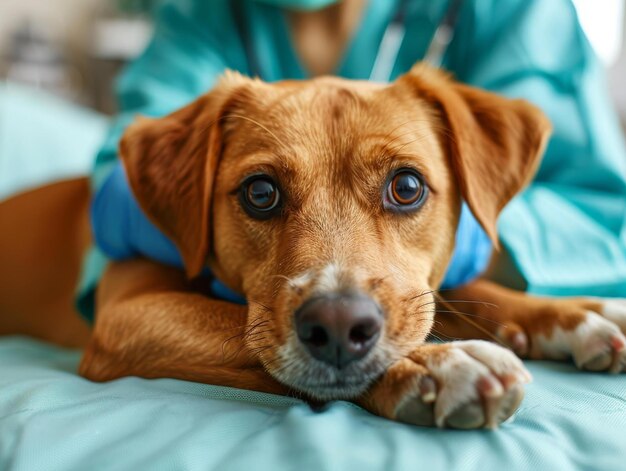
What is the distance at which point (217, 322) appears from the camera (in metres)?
1.54

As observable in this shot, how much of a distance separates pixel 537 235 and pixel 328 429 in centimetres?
126

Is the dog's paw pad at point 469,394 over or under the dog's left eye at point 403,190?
under

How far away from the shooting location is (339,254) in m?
1.34

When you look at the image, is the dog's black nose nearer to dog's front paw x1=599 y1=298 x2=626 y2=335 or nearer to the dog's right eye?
the dog's right eye

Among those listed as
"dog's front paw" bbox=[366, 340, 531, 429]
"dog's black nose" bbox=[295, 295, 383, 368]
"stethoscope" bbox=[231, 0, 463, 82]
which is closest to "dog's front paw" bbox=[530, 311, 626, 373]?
"dog's front paw" bbox=[366, 340, 531, 429]

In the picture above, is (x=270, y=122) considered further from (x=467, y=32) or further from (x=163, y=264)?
(x=467, y=32)

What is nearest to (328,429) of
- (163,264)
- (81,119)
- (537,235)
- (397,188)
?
(397,188)

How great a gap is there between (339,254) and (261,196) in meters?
0.36

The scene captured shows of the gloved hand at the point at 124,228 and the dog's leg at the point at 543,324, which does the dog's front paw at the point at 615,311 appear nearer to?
the dog's leg at the point at 543,324

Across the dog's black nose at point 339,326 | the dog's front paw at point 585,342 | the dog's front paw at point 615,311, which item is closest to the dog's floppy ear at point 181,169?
the dog's black nose at point 339,326

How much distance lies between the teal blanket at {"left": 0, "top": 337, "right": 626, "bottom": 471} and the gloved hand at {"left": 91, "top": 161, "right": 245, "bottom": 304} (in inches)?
23.2

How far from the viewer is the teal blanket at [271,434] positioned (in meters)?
1.02

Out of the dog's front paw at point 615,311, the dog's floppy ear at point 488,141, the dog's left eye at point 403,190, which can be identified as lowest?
the dog's front paw at point 615,311

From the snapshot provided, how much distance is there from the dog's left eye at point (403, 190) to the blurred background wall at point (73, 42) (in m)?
5.93
